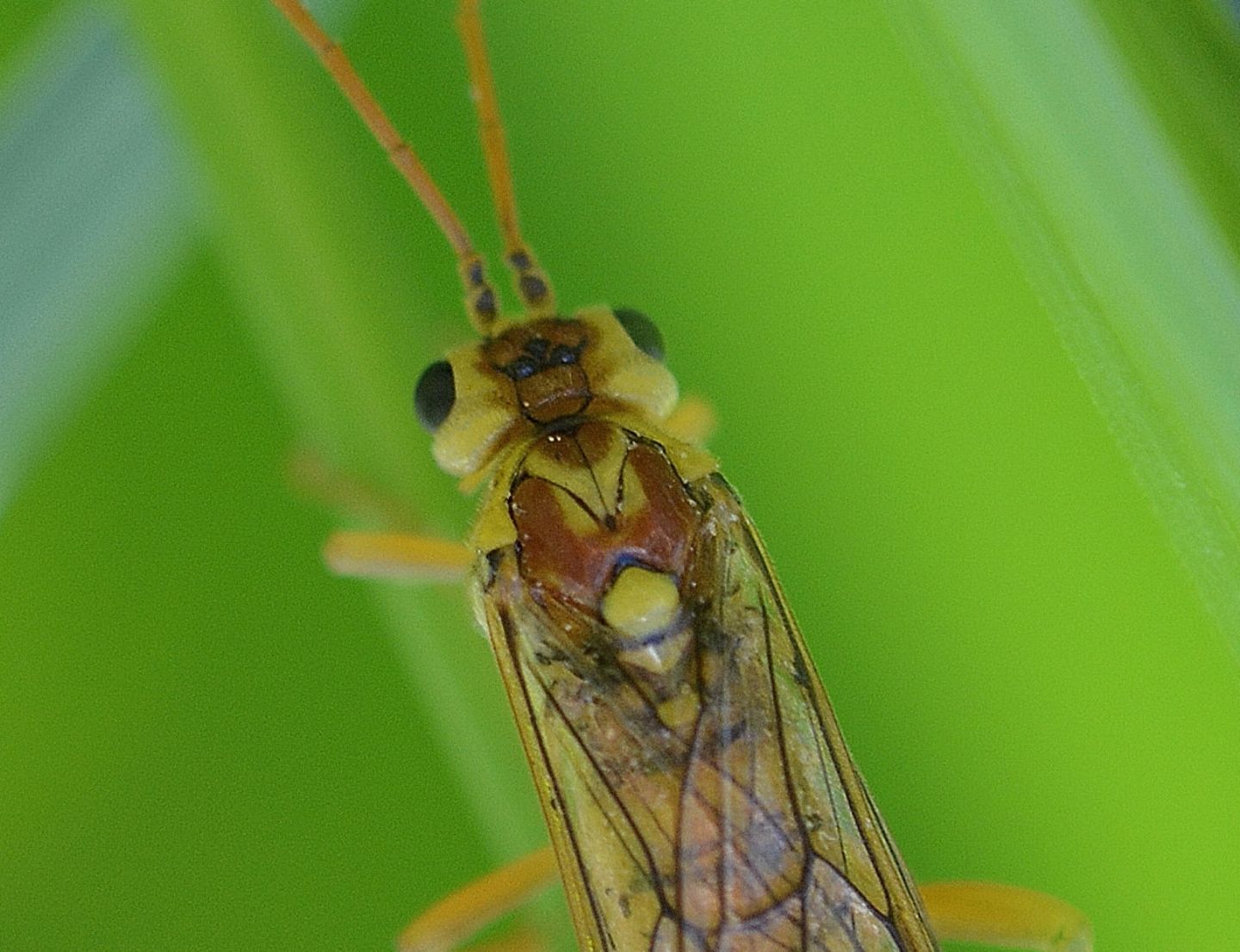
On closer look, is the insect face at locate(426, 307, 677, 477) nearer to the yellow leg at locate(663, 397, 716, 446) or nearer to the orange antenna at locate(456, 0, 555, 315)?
the orange antenna at locate(456, 0, 555, 315)

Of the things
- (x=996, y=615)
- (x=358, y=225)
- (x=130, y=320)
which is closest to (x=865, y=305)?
(x=996, y=615)

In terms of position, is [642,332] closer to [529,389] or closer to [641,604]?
[529,389]

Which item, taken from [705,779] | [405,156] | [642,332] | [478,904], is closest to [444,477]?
[642,332]

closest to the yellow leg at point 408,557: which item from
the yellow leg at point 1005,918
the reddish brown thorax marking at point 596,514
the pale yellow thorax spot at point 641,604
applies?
the reddish brown thorax marking at point 596,514

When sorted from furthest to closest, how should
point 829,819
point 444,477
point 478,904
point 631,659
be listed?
point 444,477 → point 478,904 → point 631,659 → point 829,819

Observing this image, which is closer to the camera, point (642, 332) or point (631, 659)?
point (631, 659)

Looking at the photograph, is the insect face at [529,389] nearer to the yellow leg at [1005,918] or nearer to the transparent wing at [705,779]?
the transparent wing at [705,779]
